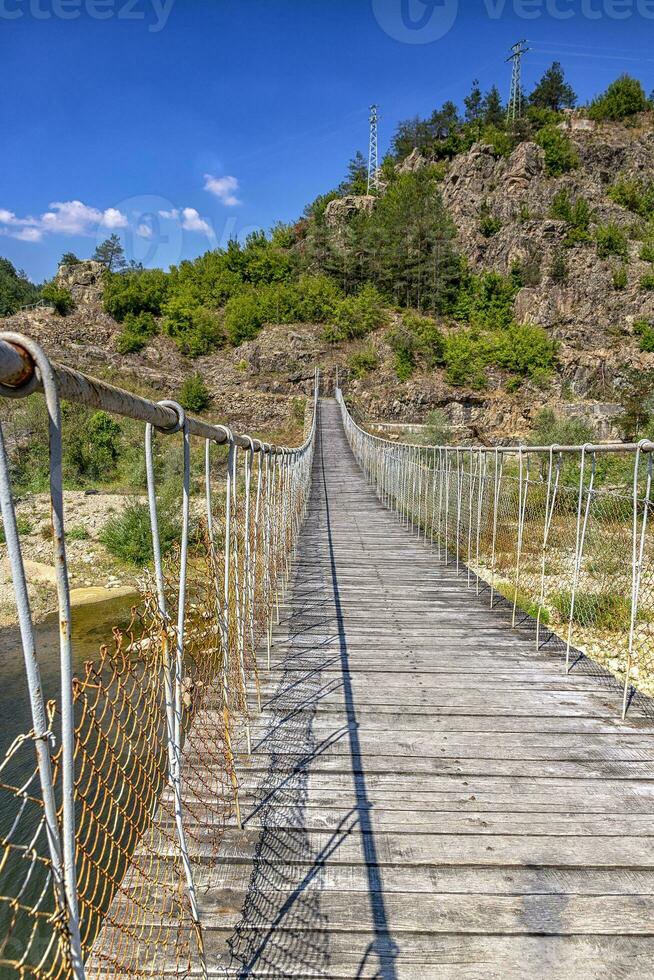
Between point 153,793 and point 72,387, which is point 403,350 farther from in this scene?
point 72,387

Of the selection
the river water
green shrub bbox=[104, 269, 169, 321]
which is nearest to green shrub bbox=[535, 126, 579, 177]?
green shrub bbox=[104, 269, 169, 321]

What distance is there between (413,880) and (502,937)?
33 cm

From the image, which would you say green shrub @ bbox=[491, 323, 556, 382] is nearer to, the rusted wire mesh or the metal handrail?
the metal handrail

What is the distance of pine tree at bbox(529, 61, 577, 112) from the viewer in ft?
191

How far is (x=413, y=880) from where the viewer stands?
6.43 feet

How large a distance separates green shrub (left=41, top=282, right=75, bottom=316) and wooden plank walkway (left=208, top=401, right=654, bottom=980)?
1671 inches

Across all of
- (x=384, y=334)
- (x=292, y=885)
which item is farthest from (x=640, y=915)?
(x=384, y=334)

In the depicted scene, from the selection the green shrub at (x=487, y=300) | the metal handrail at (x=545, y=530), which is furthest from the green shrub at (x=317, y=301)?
the metal handrail at (x=545, y=530)

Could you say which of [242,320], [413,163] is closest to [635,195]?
[413,163]

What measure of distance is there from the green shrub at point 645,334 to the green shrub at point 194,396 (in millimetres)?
27136

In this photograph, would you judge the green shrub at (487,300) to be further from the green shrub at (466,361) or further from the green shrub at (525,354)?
the green shrub at (466,361)

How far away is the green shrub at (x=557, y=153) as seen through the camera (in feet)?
154

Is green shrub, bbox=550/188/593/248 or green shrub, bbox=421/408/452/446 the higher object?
green shrub, bbox=550/188/593/248

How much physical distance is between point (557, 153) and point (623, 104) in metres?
13.2
